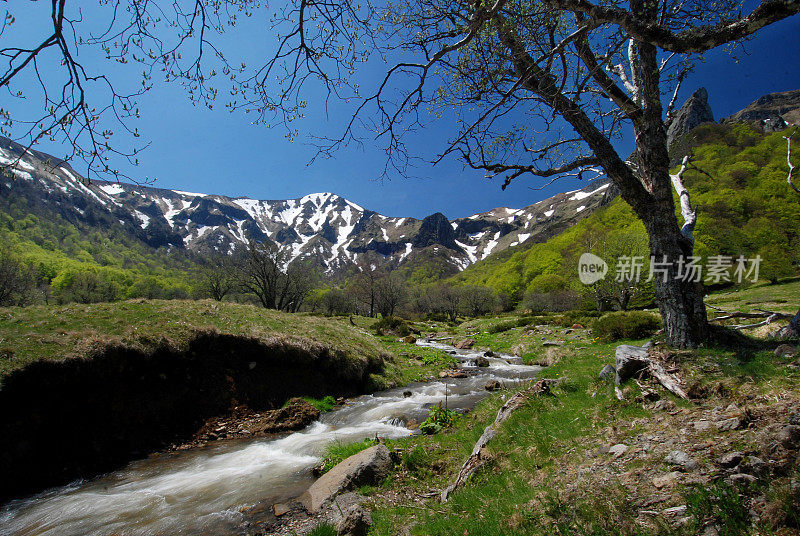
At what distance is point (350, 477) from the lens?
19.9ft

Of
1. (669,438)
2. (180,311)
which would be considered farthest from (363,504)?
(180,311)

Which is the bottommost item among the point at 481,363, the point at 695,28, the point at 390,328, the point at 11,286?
the point at 481,363

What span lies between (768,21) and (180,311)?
16.8 m

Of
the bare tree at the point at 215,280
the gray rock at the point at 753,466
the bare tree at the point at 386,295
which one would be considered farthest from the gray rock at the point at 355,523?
the bare tree at the point at 386,295

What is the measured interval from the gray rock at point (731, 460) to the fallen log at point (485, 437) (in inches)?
127

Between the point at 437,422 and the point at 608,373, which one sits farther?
the point at 437,422

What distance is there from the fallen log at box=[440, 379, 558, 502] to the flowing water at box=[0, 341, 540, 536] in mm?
3205

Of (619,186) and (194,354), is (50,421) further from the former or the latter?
(619,186)

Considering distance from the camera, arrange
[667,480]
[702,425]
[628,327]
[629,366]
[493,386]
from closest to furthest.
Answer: [667,480], [702,425], [629,366], [493,386], [628,327]

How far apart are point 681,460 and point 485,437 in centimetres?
340

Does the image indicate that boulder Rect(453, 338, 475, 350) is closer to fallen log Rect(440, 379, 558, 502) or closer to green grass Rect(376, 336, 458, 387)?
green grass Rect(376, 336, 458, 387)

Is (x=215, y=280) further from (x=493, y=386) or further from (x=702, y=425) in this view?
(x=702, y=425)

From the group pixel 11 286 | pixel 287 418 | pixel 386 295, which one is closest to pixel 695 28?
pixel 287 418

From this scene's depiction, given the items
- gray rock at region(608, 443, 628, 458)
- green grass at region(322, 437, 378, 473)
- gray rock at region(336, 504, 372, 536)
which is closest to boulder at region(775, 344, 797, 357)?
gray rock at region(608, 443, 628, 458)
